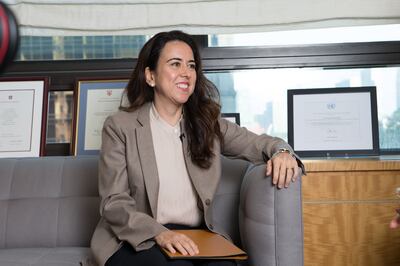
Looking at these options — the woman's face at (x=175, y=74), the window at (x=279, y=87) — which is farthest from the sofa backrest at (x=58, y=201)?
the window at (x=279, y=87)

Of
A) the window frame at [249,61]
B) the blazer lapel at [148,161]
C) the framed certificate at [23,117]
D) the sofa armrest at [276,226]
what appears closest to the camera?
the sofa armrest at [276,226]

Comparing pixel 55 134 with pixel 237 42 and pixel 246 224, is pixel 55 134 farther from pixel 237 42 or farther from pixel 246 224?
pixel 246 224

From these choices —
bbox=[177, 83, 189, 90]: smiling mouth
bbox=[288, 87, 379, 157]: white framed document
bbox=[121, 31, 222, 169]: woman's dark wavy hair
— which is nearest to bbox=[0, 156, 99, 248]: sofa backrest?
bbox=[121, 31, 222, 169]: woman's dark wavy hair

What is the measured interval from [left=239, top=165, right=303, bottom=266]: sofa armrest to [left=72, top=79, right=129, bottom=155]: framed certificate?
114cm

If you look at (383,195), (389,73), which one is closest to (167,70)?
(383,195)

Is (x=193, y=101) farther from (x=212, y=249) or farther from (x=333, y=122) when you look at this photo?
(x=333, y=122)

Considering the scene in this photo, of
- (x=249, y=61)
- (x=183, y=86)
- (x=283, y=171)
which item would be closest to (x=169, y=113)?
(x=183, y=86)

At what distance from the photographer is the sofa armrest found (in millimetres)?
1529

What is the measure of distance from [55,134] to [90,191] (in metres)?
Answer: 0.68

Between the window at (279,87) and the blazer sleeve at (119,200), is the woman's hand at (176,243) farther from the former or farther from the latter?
the window at (279,87)

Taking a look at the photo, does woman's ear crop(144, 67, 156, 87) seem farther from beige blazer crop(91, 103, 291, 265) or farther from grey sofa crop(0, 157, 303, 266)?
grey sofa crop(0, 157, 303, 266)

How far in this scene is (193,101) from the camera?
1968mm

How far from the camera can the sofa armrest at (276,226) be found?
1529 millimetres

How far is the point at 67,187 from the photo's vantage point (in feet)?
7.07
